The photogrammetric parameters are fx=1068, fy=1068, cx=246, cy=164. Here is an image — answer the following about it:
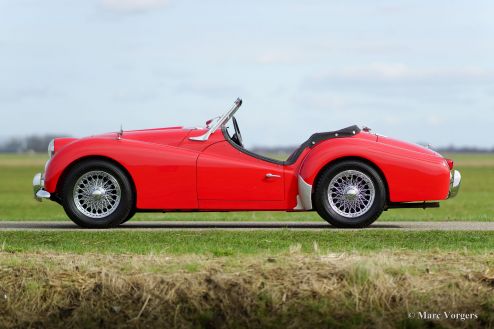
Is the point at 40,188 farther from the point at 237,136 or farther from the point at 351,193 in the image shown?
the point at 351,193

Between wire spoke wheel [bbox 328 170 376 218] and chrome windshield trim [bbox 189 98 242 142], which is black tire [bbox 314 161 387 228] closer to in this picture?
wire spoke wheel [bbox 328 170 376 218]

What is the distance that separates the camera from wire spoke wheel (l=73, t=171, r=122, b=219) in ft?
46.7

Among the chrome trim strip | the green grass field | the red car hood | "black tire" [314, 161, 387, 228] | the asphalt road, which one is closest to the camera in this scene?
"black tire" [314, 161, 387, 228]

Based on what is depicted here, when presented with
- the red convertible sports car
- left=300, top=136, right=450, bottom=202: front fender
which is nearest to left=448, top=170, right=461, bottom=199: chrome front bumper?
left=300, top=136, right=450, bottom=202: front fender

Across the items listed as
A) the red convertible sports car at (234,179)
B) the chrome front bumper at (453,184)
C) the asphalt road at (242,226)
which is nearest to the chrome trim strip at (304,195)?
the red convertible sports car at (234,179)

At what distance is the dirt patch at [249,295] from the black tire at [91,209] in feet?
14.8

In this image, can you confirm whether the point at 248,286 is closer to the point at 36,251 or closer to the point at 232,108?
the point at 36,251

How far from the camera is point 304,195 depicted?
46.6 ft

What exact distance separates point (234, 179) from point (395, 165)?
2.15m

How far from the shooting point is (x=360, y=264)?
9.34m

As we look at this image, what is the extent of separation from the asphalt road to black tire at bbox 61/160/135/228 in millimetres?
213

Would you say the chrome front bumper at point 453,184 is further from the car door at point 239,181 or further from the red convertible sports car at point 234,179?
the car door at point 239,181

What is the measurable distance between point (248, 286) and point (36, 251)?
2.76 meters

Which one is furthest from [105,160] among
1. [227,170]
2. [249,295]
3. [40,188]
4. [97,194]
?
[249,295]
